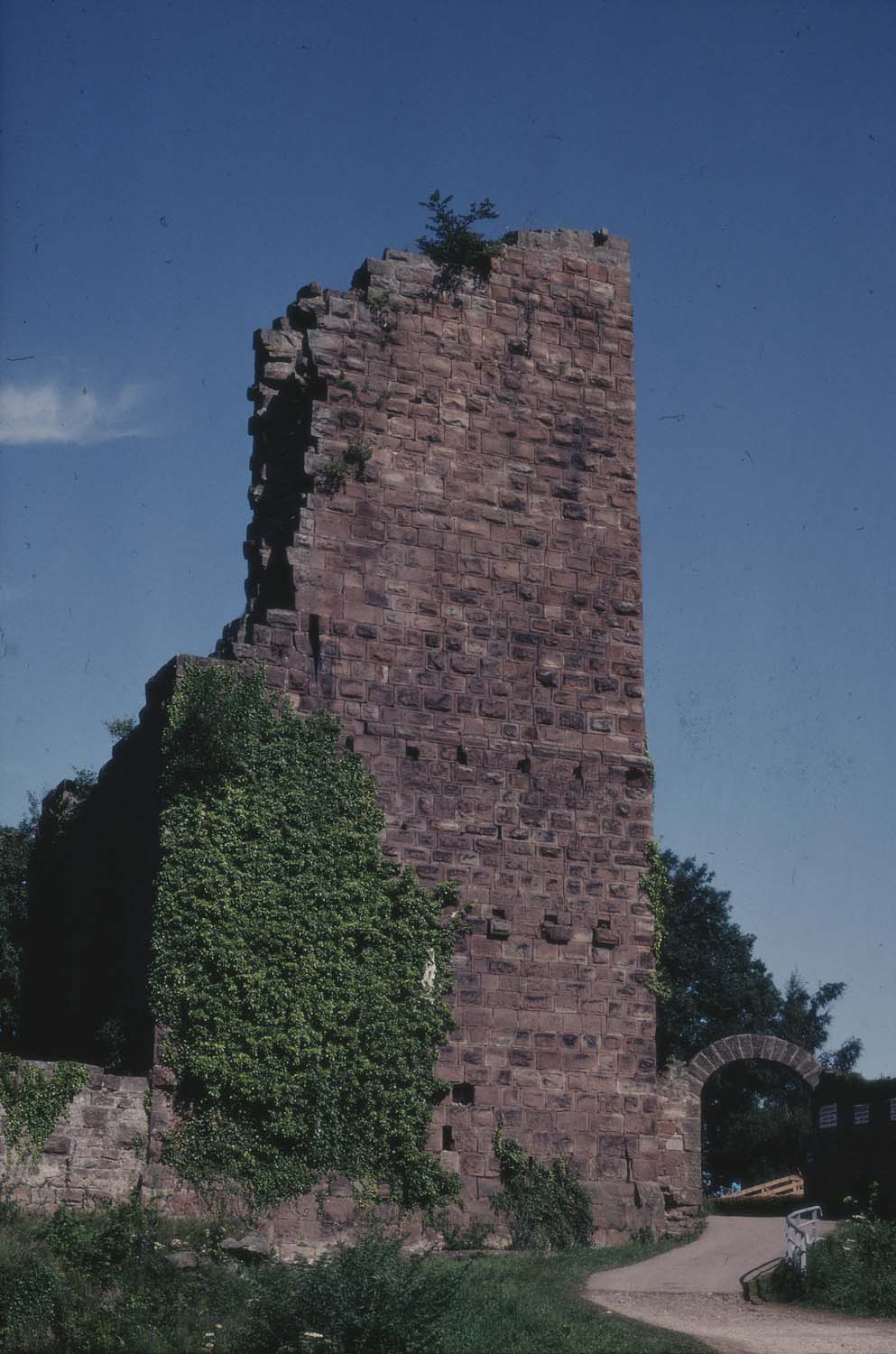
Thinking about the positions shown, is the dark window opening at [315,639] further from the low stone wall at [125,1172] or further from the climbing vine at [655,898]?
the low stone wall at [125,1172]

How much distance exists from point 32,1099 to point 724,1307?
6.66 meters

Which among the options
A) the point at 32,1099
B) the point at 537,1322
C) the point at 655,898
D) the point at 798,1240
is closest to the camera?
the point at 537,1322

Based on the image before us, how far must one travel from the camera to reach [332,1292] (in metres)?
12.3

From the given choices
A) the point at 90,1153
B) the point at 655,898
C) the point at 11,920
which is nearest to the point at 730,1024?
the point at 11,920

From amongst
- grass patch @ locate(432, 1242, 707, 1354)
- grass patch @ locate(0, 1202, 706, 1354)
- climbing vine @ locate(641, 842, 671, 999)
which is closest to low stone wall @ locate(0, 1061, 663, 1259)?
grass patch @ locate(0, 1202, 706, 1354)

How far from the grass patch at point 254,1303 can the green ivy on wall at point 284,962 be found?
5.52 ft

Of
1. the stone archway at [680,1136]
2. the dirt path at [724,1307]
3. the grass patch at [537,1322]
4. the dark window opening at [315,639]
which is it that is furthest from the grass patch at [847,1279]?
the dark window opening at [315,639]

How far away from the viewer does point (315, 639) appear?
18.6 meters

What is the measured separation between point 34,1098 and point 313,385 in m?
8.78

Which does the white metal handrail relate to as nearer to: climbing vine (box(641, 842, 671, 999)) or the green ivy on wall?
climbing vine (box(641, 842, 671, 999))

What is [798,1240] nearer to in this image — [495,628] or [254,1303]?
[254,1303]

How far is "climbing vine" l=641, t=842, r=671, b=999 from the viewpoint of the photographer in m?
19.2

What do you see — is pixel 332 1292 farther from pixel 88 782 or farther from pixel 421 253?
pixel 421 253

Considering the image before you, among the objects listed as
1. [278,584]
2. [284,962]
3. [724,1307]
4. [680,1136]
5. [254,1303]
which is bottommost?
[724,1307]
